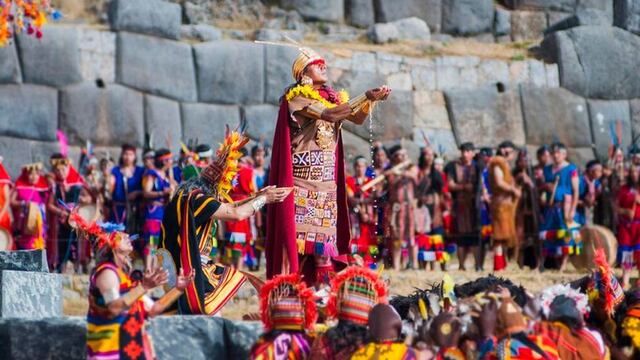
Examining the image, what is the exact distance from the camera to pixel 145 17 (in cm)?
2050

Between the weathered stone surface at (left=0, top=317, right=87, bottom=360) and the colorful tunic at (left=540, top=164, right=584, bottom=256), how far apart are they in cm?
1027

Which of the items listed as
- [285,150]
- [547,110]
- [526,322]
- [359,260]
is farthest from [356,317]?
[547,110]

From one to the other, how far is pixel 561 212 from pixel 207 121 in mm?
5737

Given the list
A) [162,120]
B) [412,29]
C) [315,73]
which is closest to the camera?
[315,73]

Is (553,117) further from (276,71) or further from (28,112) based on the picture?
(28,112)

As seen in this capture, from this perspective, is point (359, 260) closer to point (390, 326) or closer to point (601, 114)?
point (390, 326)

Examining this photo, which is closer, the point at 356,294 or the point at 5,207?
the point at 356,294

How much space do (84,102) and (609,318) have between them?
12.3 meters

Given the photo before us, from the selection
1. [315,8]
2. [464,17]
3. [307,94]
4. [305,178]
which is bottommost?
[305,178]

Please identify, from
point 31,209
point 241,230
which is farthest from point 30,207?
point 241,230

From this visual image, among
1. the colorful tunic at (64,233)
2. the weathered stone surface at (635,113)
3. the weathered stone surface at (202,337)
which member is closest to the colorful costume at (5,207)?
the colorful tunic at (64,233)

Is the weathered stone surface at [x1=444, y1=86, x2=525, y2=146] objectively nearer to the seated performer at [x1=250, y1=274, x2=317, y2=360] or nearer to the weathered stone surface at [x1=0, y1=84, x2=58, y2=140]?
the weathered stone surface at [x1=0, y1=84, x2=58, y2=140]

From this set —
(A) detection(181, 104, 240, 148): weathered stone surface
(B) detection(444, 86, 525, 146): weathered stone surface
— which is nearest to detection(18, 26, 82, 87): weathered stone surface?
(A) detection(181, 104, 240, 148): weathered stone surface

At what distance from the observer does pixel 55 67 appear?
19.6 m
